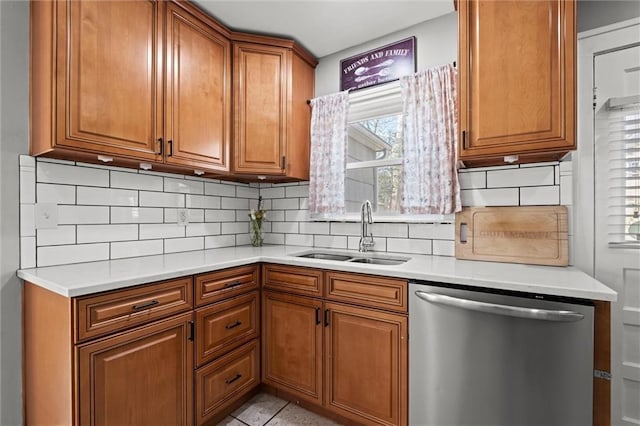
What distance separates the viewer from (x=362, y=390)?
1628 millimetres

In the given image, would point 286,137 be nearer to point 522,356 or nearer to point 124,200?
point 124,200

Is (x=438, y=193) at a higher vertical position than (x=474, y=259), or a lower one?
higher

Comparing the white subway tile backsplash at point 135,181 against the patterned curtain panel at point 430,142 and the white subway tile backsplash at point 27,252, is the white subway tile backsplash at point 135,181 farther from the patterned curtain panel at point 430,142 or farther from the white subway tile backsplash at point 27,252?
the patterned curtain panel at point 430,142

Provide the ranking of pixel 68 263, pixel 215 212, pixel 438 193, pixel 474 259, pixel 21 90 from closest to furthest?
pixel 21 90 < pixel 68 263 < pixel 474 259 < pixel 438 193 < pixel 215 212

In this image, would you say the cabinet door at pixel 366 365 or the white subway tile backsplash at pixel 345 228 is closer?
the cabinet door at pixel 366 365

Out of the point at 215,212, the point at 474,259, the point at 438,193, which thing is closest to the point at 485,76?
the point at 438,193

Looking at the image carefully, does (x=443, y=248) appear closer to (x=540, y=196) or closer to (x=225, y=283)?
(x=540, y=196)

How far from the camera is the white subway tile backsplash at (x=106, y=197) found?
1.67m

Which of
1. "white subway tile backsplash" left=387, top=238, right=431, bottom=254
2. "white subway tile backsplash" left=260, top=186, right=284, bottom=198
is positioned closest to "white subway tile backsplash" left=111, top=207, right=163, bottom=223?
"white subway tile backsplash" left=260, top=186, right=284, bottom=198

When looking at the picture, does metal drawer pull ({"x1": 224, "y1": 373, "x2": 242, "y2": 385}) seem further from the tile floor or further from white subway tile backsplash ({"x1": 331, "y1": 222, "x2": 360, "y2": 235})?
white subway tile backsplash ({"x1": 331, "y1": 222, "x2": 360, "y2": 235})

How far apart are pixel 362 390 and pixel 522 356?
2.61ft

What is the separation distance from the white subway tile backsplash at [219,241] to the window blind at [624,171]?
243 cm

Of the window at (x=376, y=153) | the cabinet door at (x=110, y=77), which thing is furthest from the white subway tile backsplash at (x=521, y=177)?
the cabinet door at (x=110, y=77)

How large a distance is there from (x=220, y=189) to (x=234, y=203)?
0.18 m
